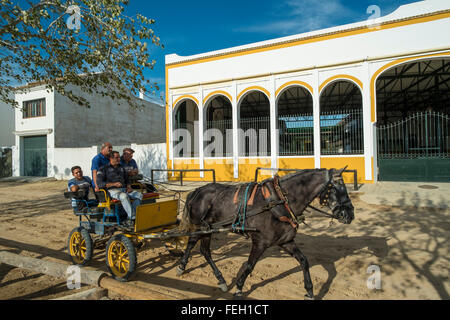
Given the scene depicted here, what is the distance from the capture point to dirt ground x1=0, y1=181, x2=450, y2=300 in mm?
3348

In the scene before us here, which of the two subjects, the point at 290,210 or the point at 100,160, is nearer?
the point at 290,210

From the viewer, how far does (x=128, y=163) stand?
17.8 feet

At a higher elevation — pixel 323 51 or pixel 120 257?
pixel 323 51

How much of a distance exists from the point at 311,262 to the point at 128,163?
13.1ft

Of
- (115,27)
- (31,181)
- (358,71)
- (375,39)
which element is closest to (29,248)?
(115,27)

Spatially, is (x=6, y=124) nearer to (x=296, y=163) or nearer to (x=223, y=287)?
(x=296, y=163)

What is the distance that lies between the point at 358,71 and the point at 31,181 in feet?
70.5

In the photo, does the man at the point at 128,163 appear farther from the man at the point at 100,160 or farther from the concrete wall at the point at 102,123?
the concrete wall at the point at 102,123

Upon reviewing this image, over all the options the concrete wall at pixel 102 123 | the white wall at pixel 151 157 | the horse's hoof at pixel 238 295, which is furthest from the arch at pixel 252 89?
the horse's hoof at pixel 238 295

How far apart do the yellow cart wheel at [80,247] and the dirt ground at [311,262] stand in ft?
0.55

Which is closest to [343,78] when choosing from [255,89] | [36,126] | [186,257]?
[255,89]

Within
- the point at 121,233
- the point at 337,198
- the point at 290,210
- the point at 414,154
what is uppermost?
the point at 414,154
